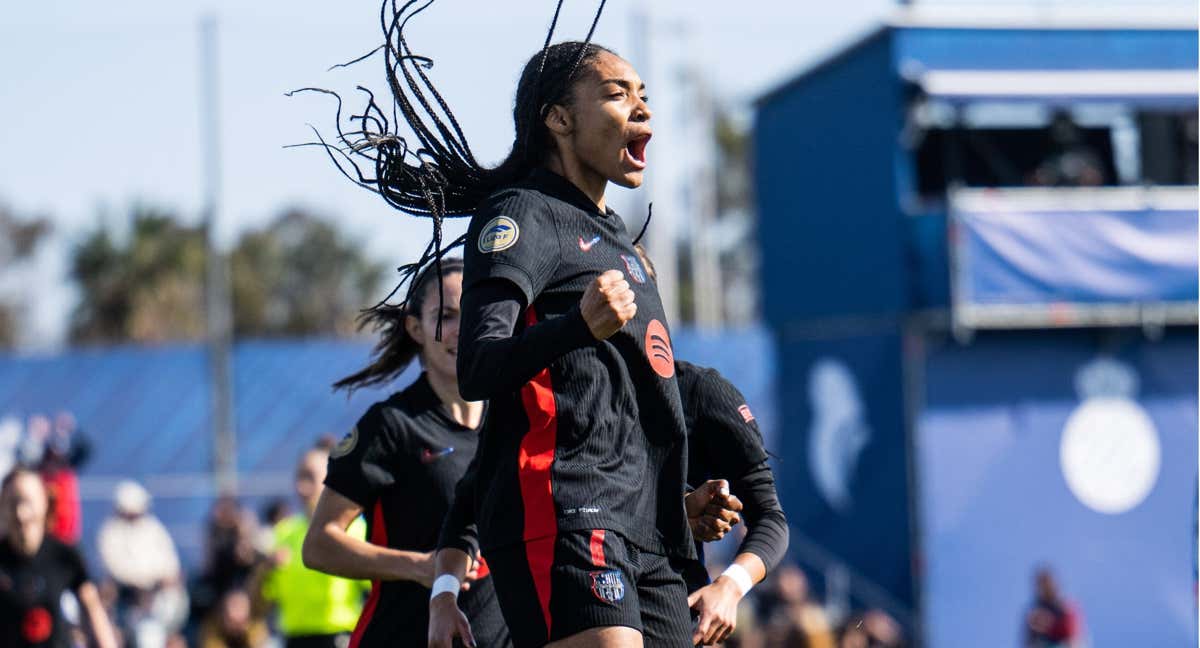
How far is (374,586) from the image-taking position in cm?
482

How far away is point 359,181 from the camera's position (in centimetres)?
390

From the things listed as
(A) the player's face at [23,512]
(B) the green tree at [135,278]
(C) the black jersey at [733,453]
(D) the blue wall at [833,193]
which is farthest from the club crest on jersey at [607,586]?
(B) the green tree at [135,278]

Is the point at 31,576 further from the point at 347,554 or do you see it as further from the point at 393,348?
the point at 347,554

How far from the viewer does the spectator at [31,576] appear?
675 cm

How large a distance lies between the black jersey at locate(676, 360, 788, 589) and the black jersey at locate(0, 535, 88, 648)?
3.91m

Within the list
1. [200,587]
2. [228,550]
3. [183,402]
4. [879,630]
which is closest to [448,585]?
[879,630]

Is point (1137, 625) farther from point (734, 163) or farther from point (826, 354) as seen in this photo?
point (734, 163)

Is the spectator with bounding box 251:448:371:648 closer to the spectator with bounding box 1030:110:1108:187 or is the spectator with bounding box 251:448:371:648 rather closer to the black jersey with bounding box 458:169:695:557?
the black jersey with bounding box 458:169:695:557

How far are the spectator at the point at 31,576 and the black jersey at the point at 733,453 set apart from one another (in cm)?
387

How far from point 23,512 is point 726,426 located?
399 centimetres

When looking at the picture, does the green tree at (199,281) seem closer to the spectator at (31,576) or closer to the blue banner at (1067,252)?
the blue banner at (1067,252)

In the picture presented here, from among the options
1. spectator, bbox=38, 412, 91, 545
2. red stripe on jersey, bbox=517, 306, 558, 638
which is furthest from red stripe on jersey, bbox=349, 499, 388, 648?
spectator, bbox=38, 412, 91, 545

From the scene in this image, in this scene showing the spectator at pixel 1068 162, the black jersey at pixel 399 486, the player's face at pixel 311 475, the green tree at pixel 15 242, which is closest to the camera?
the black jersey at pixel 399 486

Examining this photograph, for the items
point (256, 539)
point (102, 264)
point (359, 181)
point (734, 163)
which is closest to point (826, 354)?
point (256, 539)
